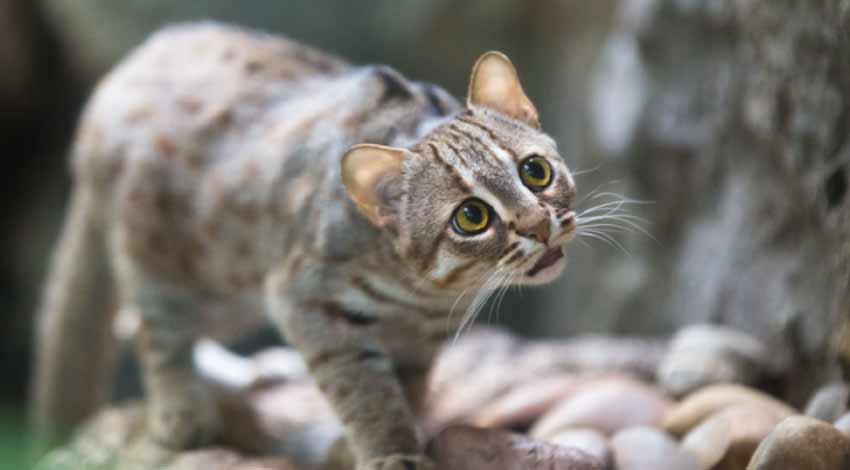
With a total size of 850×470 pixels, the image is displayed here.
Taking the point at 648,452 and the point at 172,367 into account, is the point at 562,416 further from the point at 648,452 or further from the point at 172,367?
the point at 172,367

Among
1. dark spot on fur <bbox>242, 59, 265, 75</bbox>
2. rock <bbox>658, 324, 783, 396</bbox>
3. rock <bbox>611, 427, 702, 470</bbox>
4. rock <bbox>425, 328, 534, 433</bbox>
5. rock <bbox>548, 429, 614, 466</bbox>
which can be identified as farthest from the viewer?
rock <bbox>425, 328, 534, 433</bbox>

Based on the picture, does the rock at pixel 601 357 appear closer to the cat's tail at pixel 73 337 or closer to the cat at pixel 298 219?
the cat at pixel 298 219

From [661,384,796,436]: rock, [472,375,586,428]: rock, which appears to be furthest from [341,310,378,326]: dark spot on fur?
[661,384,796,436]: rock

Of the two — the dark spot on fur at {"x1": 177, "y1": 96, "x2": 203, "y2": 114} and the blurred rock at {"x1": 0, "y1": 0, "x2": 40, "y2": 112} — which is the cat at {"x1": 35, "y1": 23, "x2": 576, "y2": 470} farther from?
the blurred rock at {"x1": 0, "y1": 0, "x2": 40, "y2": 112}

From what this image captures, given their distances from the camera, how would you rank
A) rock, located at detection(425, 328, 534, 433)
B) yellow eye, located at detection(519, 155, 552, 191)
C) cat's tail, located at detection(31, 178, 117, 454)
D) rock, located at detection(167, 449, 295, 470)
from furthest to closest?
cat's tail, located at detection(31, 178, 117, 454) → rock, located at detection(425, 328, 534, 433) → rock, located at detection(167, 449, 295, 470) → yellow eye, located at detection(519, 155, 552, 191)

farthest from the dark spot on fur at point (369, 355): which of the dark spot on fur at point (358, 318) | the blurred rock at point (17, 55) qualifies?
the blurred rock at point (17, 55)

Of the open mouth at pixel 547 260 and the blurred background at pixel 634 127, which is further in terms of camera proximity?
the blurred background at pixel 634 127

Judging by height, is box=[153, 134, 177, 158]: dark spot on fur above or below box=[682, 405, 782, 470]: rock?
above

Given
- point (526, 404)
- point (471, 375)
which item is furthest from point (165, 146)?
point (471, 375)
